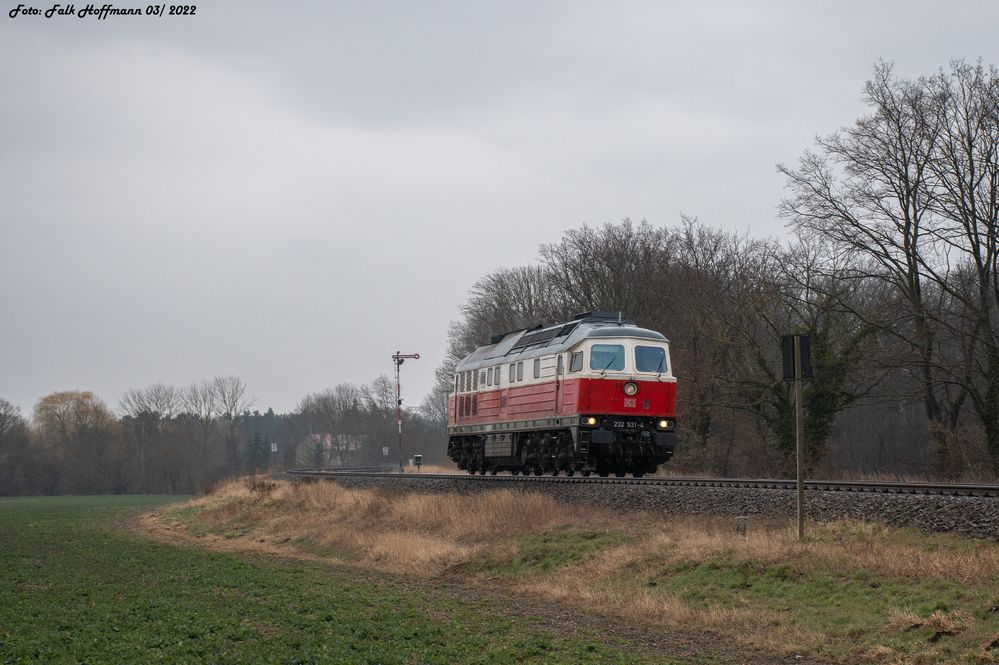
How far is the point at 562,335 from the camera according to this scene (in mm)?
29359

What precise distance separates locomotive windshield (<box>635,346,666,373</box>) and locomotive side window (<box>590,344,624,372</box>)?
561 mm

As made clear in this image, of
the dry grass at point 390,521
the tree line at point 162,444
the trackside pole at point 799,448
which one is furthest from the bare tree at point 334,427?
the trackside pole at point 799,448

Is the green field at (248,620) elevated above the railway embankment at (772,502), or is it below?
below

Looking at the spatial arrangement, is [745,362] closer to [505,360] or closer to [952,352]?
[952,352]

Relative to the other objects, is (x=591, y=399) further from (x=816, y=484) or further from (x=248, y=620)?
(x=248, y=620)

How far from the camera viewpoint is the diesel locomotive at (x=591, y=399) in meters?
27.1

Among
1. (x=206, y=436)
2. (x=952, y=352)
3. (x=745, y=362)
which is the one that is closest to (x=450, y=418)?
(x=745, y=362)

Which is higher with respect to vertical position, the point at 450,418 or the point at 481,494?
the point at 450,418

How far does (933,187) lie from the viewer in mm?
34312

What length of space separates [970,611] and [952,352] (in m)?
24.3

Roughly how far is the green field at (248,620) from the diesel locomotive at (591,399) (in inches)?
283

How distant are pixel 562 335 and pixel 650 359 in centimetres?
269

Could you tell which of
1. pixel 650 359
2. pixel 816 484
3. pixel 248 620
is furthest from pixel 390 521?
pixel 248 620

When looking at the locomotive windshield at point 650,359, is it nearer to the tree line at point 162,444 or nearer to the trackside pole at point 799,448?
the trackside pole at point 799,448
